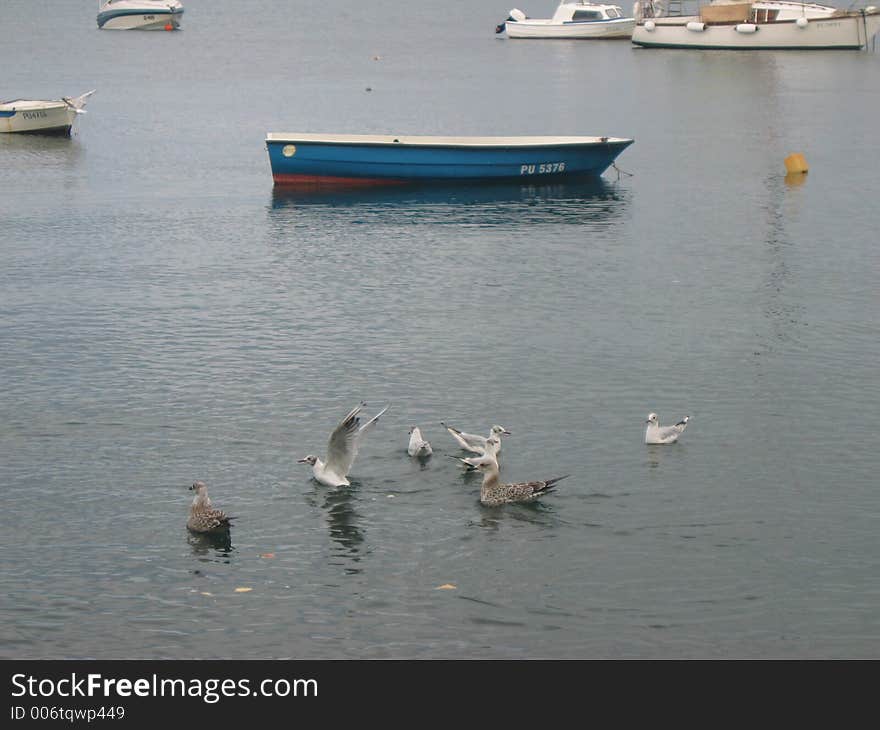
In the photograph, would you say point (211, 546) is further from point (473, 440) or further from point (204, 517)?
point (473, 440)

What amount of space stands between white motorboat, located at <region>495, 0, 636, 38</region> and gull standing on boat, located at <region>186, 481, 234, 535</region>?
402ft

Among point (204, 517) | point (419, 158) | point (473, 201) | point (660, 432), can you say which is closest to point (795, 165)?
point (473, 201)

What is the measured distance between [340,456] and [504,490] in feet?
10.1

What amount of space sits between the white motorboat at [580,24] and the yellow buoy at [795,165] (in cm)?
8123

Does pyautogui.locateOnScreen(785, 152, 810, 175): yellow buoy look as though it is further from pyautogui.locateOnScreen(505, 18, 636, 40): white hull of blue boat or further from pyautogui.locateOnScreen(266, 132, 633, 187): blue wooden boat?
pyautogui.locateOnScreen(505, 18, 636, 40): white hull of blue boat

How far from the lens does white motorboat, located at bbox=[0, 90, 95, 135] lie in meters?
72.4

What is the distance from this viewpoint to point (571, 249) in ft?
149

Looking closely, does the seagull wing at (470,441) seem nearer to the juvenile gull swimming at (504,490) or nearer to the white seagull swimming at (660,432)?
the juvenile gull swimming at (504,490)

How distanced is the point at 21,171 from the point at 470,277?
3016 centimetres

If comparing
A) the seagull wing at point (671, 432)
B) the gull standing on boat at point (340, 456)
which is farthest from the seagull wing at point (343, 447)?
the seagull wing at point (671, 432)

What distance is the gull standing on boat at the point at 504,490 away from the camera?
77.0 ft
